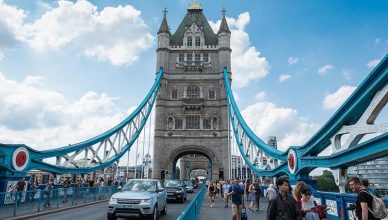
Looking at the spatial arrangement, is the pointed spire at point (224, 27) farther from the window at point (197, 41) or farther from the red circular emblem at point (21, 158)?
the red circular emblem at point (21, 158)

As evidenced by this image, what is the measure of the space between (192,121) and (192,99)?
3.10m

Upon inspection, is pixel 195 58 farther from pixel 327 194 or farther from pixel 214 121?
pixel 327 194

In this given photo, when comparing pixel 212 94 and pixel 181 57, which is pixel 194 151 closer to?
pixel 212 94

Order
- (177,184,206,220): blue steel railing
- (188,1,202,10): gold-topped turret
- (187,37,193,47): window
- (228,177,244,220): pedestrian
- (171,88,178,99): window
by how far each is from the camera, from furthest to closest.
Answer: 1. (188,1,202,10): gold-topped turret
2. (187,37,193,47): window
3. (171,88,178,99): window
4. (228,177,244,220): pedestrian
5. (177,184,206,220): blue steel railing

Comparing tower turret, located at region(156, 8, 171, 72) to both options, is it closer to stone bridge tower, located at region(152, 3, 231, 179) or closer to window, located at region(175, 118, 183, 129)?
stone bridge tower, located at region(152, 3, 231, 179)

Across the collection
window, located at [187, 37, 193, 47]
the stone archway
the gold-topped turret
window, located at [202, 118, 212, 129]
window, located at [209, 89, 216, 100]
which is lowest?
the stone archway

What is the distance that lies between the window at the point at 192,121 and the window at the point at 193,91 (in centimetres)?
323

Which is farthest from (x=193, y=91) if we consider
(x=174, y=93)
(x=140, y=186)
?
(x=140, y=186)

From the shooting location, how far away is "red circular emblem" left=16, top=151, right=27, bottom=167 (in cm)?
1606

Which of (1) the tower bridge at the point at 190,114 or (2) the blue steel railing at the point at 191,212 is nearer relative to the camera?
(2) the blue steel railing at the point at 191,212

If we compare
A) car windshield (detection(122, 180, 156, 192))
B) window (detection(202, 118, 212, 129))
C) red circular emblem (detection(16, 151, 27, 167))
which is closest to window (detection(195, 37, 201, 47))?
window (detection(202, 118, 212, 129))

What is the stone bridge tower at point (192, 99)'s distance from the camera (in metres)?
42.3

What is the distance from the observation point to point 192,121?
44250 mm

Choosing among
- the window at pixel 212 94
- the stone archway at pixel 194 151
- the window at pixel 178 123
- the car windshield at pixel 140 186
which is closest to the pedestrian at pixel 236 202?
the car windshield at pixel 140 186
